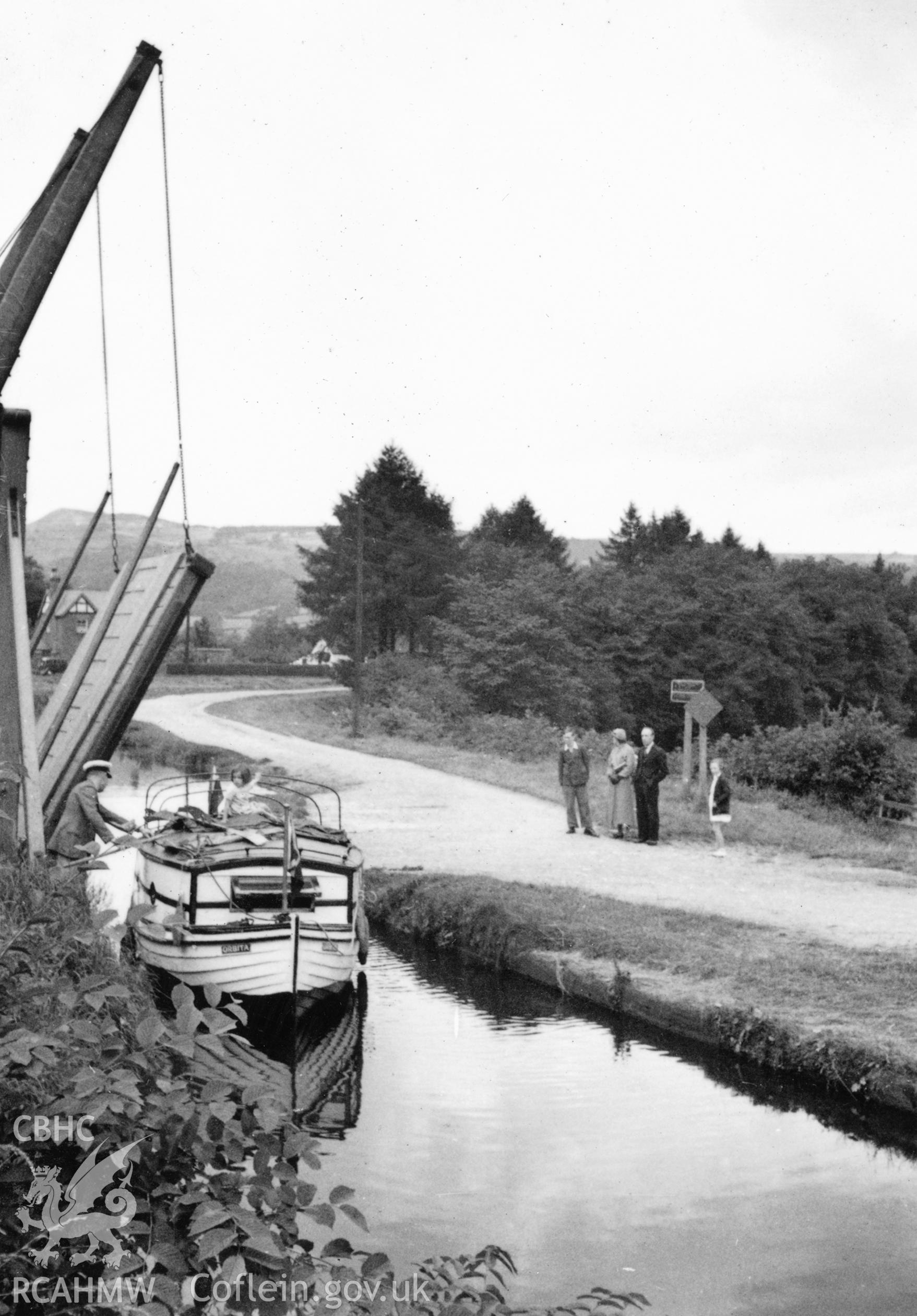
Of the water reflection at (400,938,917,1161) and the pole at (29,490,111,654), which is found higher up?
the pole at (29,490,111,654)

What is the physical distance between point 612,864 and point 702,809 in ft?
19.3

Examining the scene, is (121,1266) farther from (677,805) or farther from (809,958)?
(677,805)

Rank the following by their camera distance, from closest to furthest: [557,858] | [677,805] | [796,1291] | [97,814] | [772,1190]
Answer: [796,1291] → [772,1190] → [97,814] → [557,858] → [677,805]

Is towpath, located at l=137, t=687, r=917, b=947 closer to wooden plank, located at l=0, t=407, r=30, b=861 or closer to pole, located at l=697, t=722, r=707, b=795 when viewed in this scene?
Result: pole, located at l=697, t=722, r=707, b=795

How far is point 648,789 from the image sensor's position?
20578 mm

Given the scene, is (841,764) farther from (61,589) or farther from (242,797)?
(61,589)

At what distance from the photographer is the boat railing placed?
45.8 ft

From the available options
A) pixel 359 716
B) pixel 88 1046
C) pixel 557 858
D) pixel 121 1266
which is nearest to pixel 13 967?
pixel 88 1046

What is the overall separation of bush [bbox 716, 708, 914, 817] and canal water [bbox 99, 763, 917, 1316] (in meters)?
16.1

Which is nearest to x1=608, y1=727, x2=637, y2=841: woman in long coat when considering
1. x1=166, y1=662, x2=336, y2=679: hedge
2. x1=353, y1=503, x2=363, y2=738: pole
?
x1=353, y1=503, x2=363, y2=738: pole

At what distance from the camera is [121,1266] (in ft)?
10.5

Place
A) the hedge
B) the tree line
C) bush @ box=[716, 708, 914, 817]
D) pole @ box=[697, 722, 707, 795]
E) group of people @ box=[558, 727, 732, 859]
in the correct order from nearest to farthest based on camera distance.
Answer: group of people @ box=[558, 727, 732, 859] < pole @ box=[697, 722, 707, 795] < bush @ box=[716, 708, 914, 817] < the tree line < the hedge

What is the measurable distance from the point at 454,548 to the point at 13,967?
70.4 m

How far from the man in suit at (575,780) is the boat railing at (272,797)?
3637 mm
